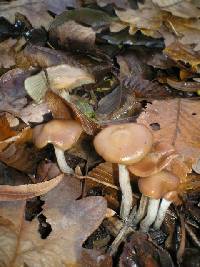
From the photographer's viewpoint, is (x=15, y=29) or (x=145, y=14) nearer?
(x=145, y=14)

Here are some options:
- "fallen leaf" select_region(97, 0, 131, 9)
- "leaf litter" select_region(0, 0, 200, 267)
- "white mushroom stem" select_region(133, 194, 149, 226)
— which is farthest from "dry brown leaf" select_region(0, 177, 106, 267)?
"fallen leaf" select_region(97, 0, 131, 9)

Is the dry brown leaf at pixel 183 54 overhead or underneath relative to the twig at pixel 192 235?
overhead

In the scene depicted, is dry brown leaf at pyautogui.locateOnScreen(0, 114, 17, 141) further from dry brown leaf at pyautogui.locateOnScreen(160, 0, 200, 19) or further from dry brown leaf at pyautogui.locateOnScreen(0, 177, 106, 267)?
dry brown leaf at pyautogui.locateOnScreen(160, 0, 200, 19)

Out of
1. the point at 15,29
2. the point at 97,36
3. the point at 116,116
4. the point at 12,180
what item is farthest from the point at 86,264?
the point at 15,29

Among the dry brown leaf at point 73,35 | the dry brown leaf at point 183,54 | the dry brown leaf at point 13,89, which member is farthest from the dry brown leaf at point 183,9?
the dry brown leaf at point 13,89

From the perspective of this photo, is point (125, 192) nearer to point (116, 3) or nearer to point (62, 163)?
point (62, 163)

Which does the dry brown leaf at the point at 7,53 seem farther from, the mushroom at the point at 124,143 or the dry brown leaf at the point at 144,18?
the mushroom at the point at 124,143

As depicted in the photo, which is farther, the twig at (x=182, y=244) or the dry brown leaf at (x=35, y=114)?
the dry brown leaf at (x=35, y=114)

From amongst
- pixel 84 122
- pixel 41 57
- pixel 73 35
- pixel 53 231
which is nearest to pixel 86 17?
pixel 73 35

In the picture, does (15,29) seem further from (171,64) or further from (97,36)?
(171,64)
